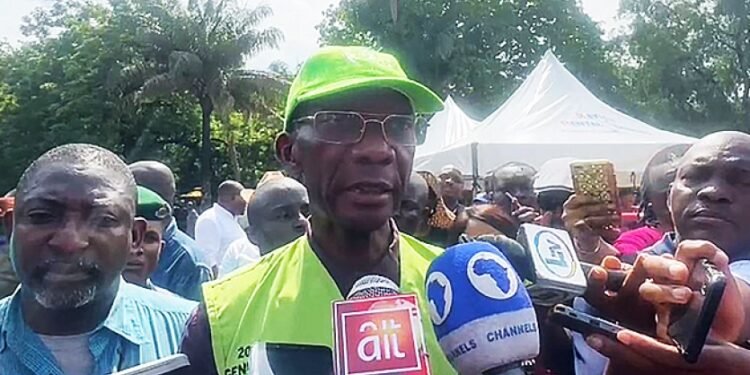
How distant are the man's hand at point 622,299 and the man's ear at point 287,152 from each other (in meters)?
0.69

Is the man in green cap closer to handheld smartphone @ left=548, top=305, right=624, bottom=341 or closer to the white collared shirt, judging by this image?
handheld smartphone @ left=548, top=305, right=624, bottom=341

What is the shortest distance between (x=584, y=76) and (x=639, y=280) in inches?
Result: 1371

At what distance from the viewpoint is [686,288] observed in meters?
1.38

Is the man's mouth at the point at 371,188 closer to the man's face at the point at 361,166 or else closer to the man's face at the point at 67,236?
the man's face at the point at 361,166

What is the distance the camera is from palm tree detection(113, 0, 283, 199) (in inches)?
1068

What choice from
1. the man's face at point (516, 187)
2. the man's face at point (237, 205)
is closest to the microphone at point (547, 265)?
the man's face at point (516, 187)

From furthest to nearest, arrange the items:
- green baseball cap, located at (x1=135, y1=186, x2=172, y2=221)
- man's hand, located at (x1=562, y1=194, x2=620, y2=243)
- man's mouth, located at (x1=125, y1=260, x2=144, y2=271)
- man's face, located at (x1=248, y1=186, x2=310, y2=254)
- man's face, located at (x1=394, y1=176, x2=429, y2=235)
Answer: man's face, located at (x1=248, y1=186, x2=310, y2=254)
man's face, located at (x1=394, y1=176, x2=429, y2=235)
green baseball cap, located at (x1=135, y1=186, x2=172, y2=221)
man's mouth, located at (x1=125, y1=260, x2=144, y2=271)
man's hand, located at (x1=562, y1=194, x2=620, y2=243)

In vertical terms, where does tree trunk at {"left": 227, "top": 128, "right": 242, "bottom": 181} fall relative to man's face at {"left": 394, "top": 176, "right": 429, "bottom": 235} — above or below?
below

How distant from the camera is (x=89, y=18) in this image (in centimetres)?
3256

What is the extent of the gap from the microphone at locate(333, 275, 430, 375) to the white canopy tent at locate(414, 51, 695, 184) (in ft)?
29.6

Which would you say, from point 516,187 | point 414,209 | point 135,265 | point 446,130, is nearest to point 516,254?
point 135,265

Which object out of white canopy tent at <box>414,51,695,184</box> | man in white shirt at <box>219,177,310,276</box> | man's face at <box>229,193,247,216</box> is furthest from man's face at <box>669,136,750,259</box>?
white canopy tent at <box>414,51,695,184</box>

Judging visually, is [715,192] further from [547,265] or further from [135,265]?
[135,265]

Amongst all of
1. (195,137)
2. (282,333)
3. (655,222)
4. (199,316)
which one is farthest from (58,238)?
(195,137)
